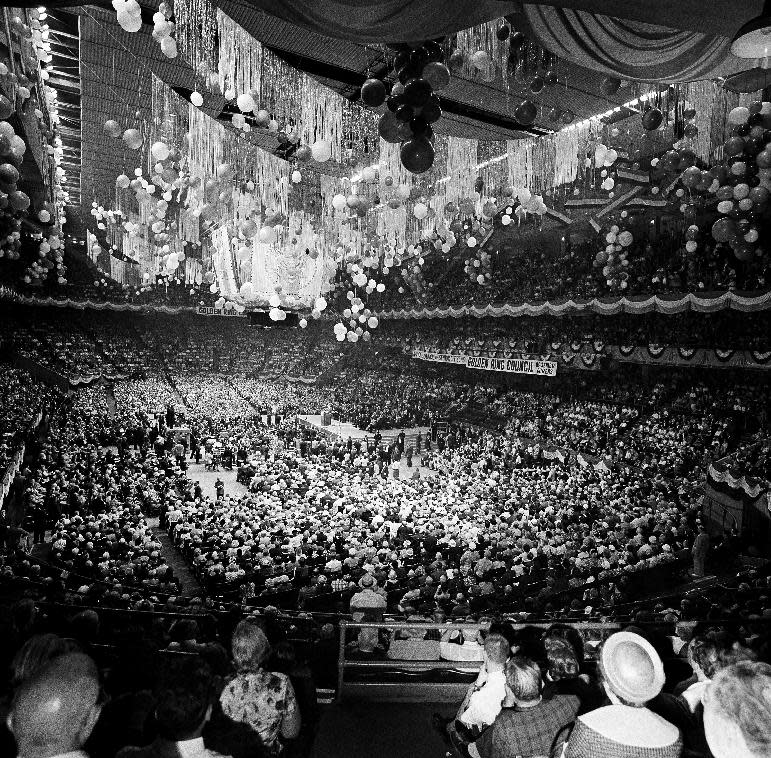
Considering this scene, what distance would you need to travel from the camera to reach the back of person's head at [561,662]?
273cm

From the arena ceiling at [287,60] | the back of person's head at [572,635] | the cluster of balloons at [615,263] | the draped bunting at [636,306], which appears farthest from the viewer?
the cluster of balloons at [615,263]

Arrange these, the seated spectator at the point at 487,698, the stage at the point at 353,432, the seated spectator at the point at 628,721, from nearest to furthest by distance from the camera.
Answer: the seated spectator at the point at 628,721 → the seated spectator at the point at 487,698 → the stage at the point at 353,432

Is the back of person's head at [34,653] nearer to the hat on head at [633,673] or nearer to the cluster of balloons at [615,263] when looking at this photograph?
the hat on head at [633,673]

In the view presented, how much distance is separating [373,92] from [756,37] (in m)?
2.74

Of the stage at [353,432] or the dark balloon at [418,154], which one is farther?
the stage at [353,432]

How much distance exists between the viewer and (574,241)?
22688 mm

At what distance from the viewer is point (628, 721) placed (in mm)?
1883

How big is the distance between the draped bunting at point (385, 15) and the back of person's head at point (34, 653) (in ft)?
8.82

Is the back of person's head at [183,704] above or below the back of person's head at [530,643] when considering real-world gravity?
above

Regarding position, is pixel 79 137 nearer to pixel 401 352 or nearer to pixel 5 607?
pixel 5 607

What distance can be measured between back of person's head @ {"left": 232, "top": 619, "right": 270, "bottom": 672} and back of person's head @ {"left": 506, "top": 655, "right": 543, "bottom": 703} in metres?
1.02

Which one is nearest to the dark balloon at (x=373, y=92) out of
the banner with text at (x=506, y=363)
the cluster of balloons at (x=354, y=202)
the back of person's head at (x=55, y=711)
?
the back of person's head at (x=55, y=711)

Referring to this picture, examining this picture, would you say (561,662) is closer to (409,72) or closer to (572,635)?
(572,635)

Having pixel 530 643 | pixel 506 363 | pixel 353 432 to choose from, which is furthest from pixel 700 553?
pixel 353 432
